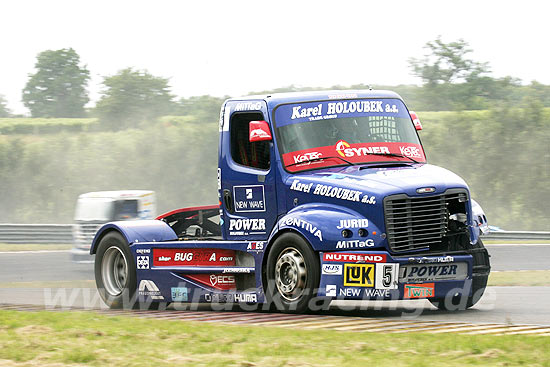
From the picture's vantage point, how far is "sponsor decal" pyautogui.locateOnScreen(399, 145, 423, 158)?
36.3ft

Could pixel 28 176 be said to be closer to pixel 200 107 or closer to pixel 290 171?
pixel 200 107

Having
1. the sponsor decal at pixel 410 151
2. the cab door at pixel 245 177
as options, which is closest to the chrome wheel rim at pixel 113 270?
the cab door at pixel 245 177

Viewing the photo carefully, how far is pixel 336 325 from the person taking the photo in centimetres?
886

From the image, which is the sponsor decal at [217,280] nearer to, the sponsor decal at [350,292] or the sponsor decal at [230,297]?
the sponsor decal at [230,297]

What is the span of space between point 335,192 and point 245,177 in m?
1.42

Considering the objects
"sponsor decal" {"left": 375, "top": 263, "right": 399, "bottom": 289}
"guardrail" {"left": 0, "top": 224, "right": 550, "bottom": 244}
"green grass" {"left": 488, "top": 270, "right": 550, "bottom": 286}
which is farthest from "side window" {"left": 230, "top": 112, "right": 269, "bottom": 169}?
"guardrail" {"left": 0, "top": 224, "right": 550, "bottom": 244}

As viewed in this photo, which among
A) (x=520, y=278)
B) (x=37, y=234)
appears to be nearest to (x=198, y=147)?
(x=37, y=234)

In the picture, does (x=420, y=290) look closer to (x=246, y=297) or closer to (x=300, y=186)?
(x=300, y=186)

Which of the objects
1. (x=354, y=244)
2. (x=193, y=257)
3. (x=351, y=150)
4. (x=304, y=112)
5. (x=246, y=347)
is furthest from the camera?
(x=193, y=257)

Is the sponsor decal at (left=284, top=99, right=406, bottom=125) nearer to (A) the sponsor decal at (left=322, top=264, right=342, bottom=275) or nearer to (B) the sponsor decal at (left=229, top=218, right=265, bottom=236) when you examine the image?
(B) the sponsor decal at (left=229, top=218, right=265, bottom=236)

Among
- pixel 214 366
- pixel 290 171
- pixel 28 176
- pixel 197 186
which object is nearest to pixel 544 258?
pixel 290 171

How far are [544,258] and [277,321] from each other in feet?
43.8

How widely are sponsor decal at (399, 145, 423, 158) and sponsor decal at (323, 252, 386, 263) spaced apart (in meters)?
1.93

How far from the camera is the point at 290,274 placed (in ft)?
33.0
